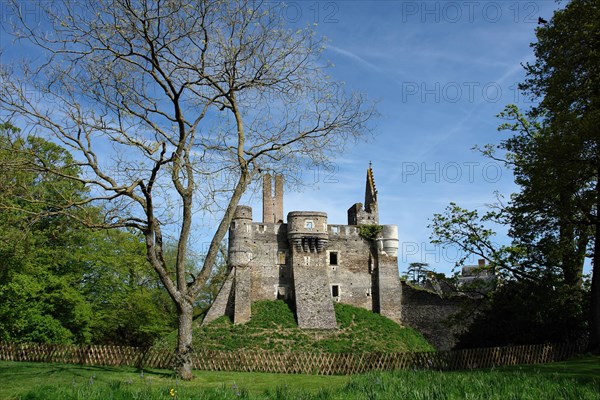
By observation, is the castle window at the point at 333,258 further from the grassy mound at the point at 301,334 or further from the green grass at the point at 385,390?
the green grass at the point at 385,390

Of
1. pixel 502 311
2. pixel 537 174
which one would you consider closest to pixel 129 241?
pixel 502 311

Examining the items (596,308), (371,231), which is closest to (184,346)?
(596,308)

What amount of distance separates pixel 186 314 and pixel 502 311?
52.8 feet

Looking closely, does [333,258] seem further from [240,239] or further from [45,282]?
[45,282]

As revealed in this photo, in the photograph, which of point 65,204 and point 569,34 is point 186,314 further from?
point 569,34

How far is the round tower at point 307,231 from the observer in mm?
39812

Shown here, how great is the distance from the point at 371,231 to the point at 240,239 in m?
9.79

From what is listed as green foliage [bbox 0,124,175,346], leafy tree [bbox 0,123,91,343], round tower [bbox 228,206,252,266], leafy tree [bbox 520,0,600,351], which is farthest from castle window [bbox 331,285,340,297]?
leafy tree [bbox 520,0,600,351]

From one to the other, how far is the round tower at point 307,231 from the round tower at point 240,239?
9.81 feet

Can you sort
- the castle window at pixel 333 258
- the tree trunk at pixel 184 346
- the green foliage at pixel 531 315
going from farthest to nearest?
the castle window at pixel 333 258, the green foliage at pixel 531 315, the tree trunk at pixel 184 346

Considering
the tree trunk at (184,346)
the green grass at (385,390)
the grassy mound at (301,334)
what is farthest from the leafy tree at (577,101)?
the grassy mound at (301,334)

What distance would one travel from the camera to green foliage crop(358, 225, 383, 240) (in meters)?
41.8

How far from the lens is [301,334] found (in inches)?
1425

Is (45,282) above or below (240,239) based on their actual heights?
below
